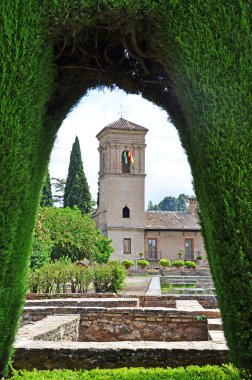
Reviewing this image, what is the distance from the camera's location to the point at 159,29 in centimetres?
332

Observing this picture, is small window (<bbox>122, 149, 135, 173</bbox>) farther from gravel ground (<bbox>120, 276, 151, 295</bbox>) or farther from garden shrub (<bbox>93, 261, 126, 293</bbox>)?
garden shrub (<bbox>93, 261, 126, 293</bbox>)

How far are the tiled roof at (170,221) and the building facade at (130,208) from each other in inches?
4.0

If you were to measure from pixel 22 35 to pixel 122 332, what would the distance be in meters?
6.09

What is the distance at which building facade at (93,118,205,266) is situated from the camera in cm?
4150

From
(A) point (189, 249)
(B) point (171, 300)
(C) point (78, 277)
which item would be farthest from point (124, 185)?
(B) point (171, 300)

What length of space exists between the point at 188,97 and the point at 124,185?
39095 millimetres

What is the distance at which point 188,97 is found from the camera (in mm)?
3223

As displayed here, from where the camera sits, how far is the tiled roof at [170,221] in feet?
143

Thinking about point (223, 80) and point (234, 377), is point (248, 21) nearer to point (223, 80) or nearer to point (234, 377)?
point (223, 80)

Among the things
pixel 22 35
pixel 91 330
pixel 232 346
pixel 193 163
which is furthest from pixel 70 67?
pixel 91 330

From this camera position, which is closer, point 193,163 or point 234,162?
point 234,162

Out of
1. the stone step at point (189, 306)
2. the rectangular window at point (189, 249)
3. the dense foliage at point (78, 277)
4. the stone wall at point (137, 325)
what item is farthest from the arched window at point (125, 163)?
the stone wall at point (137, 325)

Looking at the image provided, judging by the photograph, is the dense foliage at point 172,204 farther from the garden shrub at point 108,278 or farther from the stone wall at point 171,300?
the stone wall at point 171,300

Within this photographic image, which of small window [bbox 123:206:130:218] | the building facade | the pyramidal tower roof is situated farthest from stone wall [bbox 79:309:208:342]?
small window [bbox 123:206:130:218]
